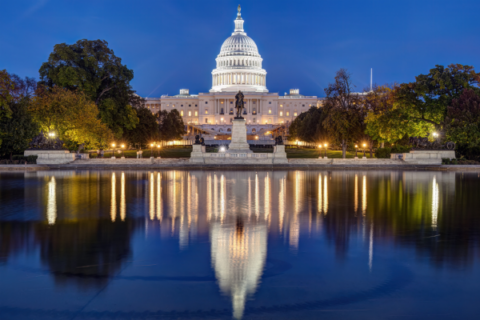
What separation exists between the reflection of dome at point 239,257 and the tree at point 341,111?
124 feet

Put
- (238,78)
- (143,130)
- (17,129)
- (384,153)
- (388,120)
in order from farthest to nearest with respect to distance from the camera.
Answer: (238,78), (143,130), (384,153), (388,120), (17,129)

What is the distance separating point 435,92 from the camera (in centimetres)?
4731

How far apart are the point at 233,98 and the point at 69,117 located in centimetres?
11538

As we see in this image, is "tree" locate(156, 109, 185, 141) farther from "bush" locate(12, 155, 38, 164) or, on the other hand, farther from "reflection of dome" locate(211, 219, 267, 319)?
"reflection of dome" locate(211, 219, 267, 319)

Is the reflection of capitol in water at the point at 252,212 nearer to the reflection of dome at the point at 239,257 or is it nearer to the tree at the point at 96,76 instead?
the reflection of dome at the point at 239,257

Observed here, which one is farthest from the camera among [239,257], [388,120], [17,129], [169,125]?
[169,125]

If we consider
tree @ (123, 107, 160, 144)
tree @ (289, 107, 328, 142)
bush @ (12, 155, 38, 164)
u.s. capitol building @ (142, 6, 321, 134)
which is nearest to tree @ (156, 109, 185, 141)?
tree @ (123, 107, 160, 144)

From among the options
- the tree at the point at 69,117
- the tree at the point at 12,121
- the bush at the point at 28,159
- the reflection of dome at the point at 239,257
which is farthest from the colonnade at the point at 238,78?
the reflection of dome at the point at 239,257

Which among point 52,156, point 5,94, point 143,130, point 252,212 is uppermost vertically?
point 5,94

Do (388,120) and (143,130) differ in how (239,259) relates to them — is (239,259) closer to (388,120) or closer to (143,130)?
(388,120)

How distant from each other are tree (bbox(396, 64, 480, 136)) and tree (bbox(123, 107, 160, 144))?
32677mm

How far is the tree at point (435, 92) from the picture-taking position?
1814 inches

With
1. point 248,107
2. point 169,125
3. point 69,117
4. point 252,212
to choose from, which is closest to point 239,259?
point 252,212

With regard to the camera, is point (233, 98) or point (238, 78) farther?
point (238, 78)
